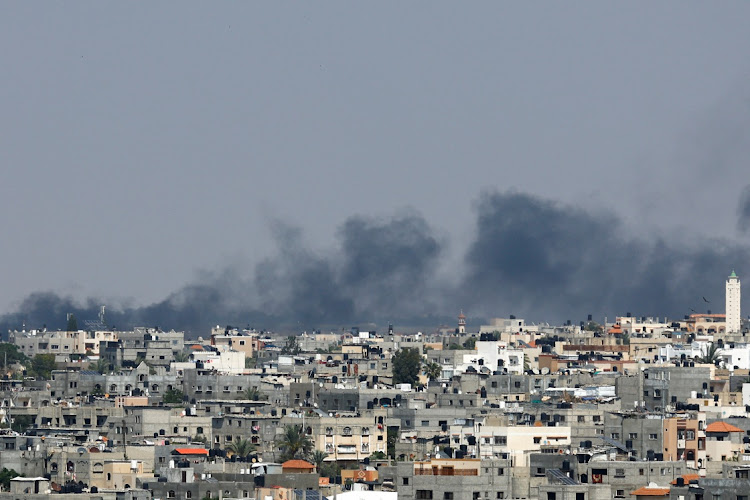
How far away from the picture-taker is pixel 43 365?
529ft

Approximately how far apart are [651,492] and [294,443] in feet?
93.7

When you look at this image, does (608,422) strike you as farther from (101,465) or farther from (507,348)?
(507,348)

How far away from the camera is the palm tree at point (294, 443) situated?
9688 centimetres

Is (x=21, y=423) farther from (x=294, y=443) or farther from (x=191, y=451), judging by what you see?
(x=191, y=451)

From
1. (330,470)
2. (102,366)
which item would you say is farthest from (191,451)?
(102,366)

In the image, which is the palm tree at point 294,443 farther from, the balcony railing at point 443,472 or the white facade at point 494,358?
the white facade at point 494,358

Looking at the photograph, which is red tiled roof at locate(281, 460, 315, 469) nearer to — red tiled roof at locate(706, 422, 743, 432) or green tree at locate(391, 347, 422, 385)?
red tiled roof at locate(706, 422, 743, 432)

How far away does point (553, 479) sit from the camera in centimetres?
7506

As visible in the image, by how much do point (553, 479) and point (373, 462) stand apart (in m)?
20.8

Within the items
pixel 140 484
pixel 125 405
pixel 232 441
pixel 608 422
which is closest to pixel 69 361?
pixel 125 405

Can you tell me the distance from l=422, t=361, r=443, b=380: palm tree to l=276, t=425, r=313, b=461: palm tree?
3735cm

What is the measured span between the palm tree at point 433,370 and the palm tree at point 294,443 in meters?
37.3

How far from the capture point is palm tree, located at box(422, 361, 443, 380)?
464 ft

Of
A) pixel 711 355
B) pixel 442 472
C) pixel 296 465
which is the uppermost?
pixel 711 355
